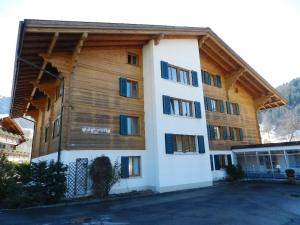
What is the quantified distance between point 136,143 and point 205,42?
12.9 metres

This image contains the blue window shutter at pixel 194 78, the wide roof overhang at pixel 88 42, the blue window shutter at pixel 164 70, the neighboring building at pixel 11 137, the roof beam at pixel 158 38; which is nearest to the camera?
the wide roof overhang at pixel 88 42

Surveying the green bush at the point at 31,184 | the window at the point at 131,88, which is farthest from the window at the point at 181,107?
the green bush at the point at 31,184

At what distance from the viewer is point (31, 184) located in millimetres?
12375

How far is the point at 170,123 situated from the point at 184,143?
242cm

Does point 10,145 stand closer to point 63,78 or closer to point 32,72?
point 32,72

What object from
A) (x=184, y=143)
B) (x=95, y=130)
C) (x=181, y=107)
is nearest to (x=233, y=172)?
(x=184, y=143)

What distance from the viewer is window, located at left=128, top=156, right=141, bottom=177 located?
1634 cm

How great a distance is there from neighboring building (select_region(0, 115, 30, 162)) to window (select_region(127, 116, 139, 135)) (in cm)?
2299

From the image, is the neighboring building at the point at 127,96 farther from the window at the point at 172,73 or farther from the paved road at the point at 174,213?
the paved road at the point at 174,213

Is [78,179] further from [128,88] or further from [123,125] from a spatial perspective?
[128,88]

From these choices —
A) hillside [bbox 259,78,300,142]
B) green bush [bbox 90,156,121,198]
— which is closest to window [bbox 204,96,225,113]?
green bush [bbox 90,156,121,198]

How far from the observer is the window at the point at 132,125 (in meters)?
17.1

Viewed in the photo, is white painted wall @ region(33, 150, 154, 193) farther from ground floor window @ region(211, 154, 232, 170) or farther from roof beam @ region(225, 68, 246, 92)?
roof beam @ region(225, 68, 246, 92)

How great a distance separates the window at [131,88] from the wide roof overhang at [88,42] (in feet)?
9.83
